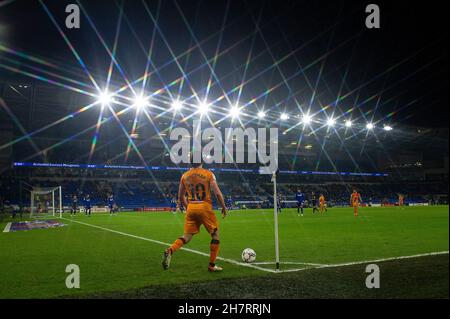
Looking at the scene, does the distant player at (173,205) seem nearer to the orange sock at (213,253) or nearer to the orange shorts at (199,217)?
the orange shorts at (199,217)

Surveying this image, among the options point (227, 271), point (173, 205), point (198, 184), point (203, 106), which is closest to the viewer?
point (227, 271)

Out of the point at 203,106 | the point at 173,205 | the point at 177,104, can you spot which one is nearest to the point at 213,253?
the point at 203,106

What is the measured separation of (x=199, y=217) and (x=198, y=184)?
65 centimetres

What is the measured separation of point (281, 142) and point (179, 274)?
5807cm

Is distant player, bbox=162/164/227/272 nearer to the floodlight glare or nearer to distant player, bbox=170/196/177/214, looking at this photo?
the floodlight glare

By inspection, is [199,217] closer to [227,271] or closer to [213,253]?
[213,253]

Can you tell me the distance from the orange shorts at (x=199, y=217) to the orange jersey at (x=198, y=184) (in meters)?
0.11

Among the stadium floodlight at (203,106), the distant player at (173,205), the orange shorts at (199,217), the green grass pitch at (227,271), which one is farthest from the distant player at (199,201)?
the distant player at (173,205)

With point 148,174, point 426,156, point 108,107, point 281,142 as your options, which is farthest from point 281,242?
point 426,156

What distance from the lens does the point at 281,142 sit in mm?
64250

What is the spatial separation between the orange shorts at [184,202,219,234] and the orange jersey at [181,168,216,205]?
11cm

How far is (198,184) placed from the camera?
25.3ft

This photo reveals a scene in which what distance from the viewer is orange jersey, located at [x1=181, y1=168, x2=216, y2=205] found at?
772 cm
